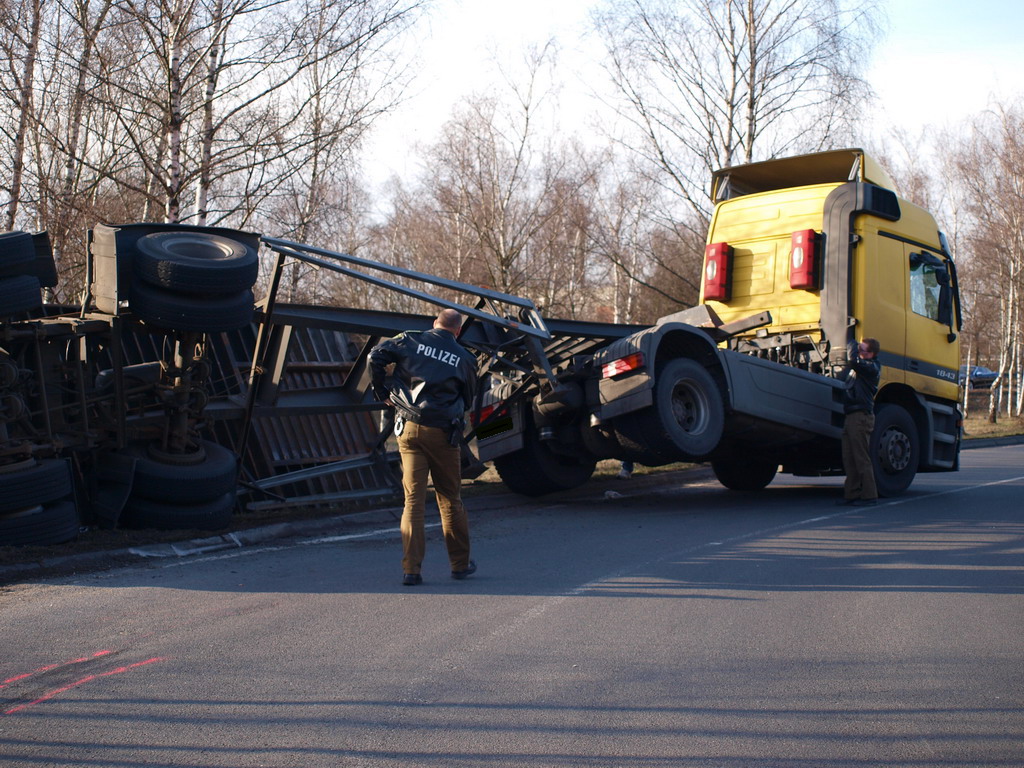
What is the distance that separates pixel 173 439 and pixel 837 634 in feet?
17.6

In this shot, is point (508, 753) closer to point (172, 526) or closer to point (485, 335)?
point (172, 526)

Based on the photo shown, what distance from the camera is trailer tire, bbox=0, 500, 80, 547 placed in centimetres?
640

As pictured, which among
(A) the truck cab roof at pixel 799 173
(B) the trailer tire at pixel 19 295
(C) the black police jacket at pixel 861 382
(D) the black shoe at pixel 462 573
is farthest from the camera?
(A) the truck cab roof at pixel 799 173

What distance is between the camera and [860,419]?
9938 millimetres

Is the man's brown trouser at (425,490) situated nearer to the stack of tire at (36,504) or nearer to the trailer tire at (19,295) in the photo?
the stack of tire at (36,504)

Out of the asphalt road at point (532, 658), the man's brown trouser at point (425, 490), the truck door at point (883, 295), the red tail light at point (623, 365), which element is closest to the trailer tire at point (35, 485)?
the asphalt road at point (532, 658)

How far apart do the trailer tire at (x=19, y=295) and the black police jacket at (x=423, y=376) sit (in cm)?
260

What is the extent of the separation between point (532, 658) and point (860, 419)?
6.62 m

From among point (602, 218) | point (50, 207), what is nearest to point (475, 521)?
point (50, 207)

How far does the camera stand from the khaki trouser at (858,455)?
32.6ft

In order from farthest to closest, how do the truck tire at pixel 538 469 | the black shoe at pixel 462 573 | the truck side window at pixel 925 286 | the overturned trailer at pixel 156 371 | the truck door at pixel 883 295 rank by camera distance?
the truck side window at pixel 925 286 < the truck door at pixel 883 295 < the truck tire at pixel 538 469 < the overturned trailer at pixel 156 371 < the black shoe at pixel 462 573

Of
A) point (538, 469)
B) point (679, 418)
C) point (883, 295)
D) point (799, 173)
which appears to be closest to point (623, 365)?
point (679, 418)

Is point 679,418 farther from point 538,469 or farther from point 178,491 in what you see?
point 178,491

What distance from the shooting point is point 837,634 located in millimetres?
4918
